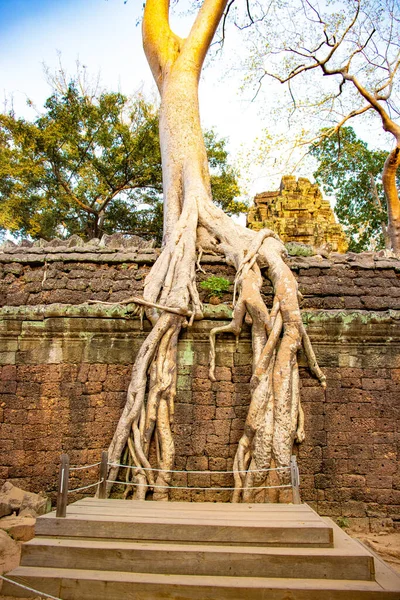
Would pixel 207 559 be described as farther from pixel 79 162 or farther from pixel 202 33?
pixel 79 162

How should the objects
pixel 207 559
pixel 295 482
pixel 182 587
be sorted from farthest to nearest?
pixel 295 482, pixel 207 559, pixel 182 587

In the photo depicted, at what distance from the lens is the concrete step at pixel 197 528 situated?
2695mm

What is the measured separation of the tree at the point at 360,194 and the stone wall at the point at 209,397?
1145cm

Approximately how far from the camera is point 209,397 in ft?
14.4

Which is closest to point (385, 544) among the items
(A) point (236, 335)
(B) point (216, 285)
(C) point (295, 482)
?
(C) point (295, 482)

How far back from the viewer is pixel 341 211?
53.4ft

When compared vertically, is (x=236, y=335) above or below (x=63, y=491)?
above

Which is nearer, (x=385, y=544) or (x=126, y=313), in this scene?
(x=385, y=544)

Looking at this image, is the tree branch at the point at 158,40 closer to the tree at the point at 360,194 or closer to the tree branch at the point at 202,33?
the tree branch at the point at 202,33

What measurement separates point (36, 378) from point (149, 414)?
1166 millimetres

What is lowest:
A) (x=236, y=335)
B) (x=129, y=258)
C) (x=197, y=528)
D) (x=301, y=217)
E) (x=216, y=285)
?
(x=197, y=528)

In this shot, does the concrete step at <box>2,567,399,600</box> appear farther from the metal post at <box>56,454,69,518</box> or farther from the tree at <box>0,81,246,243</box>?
the tree at <box>0,81,246,243</box>

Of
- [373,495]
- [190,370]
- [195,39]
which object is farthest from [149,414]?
[195,39]

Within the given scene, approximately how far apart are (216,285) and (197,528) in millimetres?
2597
